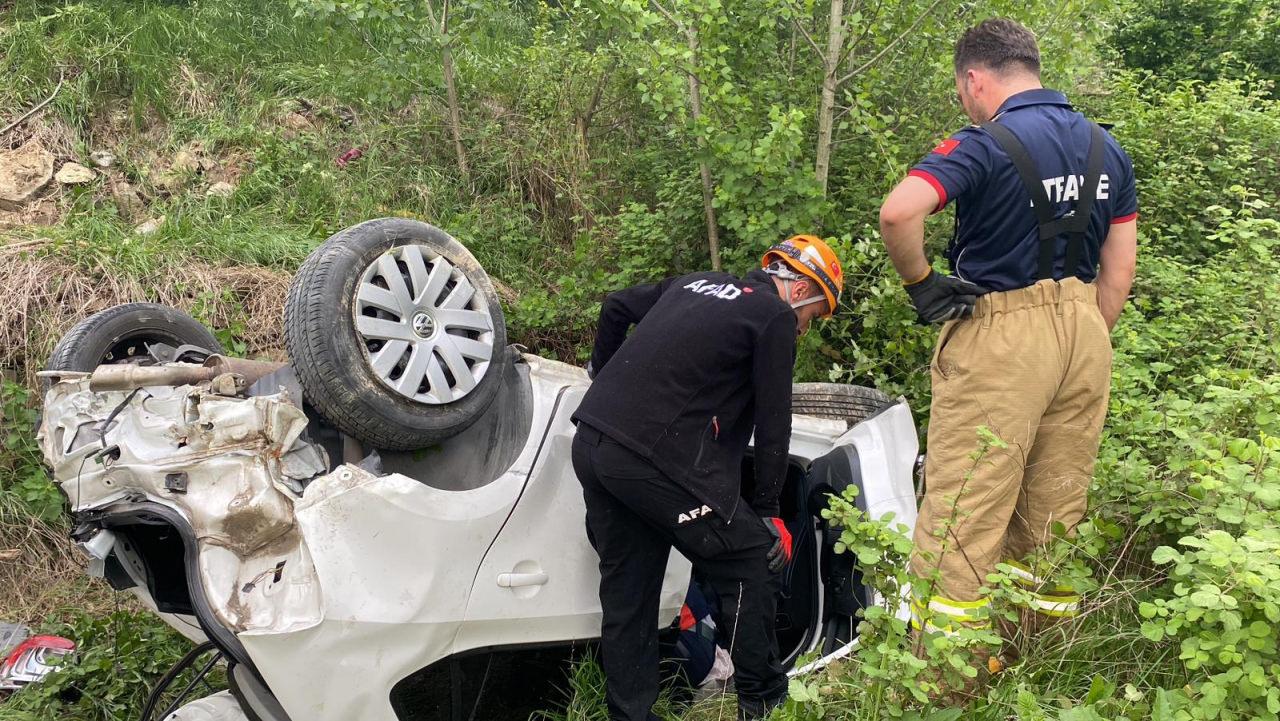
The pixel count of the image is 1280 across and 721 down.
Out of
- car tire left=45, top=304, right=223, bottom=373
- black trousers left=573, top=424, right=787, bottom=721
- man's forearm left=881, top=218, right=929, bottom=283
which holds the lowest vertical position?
black trousers left=573, top=424, right=787, bottom=721

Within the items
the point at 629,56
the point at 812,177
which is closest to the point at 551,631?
the point at 812,177

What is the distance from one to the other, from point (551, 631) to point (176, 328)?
1.84m

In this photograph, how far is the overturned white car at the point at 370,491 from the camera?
2.13m

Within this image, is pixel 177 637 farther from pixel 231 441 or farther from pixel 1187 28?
pixel 1187 28

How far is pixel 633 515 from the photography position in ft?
8.61

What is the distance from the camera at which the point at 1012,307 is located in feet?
8.54

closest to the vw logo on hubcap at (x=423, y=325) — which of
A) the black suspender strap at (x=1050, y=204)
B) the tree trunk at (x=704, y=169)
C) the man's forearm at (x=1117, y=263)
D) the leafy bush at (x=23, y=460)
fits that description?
the black suspender strap at (x=1050, y=204)

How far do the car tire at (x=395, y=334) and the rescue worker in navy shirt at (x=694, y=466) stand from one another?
15.9 inches

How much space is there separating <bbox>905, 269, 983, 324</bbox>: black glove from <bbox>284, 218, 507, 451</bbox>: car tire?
1.31 m

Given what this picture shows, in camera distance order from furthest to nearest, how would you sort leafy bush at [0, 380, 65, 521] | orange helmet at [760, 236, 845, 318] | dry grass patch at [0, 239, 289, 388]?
dry grass patch at [0, 239, 289, 388] → leafy bush at [0, 380, 65, 521] → orange helmet at [760, 236, 845, 318]

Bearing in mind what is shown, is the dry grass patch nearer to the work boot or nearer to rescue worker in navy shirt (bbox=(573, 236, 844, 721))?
rescue worker in navy shirt (bbox=(573, 236, 844, 721))

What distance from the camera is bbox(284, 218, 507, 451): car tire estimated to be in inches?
96.6

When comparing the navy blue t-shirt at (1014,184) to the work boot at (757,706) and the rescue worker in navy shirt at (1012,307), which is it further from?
the work boot at (757,706)

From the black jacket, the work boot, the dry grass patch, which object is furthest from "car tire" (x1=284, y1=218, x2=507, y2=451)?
the dry grass patch
